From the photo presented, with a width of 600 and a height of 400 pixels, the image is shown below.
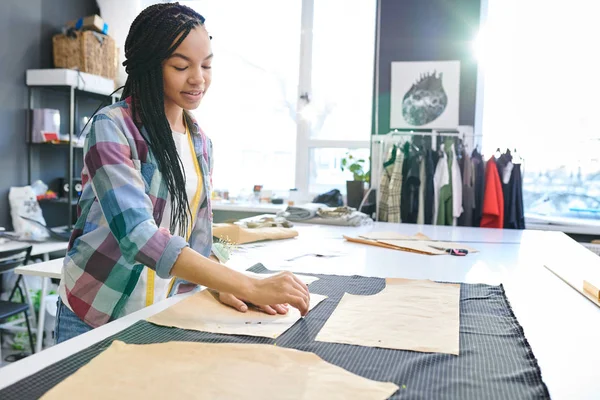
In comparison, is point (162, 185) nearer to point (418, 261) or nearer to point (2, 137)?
point (418, 261)

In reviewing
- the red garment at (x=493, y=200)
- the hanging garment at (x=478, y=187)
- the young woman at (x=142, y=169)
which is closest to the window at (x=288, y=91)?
the hanging garment at (x=478, y=187)

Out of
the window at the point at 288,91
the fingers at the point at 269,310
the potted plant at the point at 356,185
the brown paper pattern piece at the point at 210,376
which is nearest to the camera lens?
the brown paper pattern piece at the point at 210,376

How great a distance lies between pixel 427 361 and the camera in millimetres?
874

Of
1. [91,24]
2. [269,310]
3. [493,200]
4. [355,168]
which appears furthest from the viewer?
[355,168]

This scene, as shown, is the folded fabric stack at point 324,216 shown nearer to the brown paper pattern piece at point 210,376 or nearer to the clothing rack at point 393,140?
the clothing rack at point 393,140

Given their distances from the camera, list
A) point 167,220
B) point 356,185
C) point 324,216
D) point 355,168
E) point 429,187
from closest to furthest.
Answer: point 167,220 → point 324,216 → point 429,187 → point 356,185 → point 355,168

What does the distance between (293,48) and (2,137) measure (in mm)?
2411

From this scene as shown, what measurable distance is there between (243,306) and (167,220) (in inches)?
10.0

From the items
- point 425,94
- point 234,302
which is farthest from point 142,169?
point 425,94

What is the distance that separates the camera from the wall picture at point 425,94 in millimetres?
4480

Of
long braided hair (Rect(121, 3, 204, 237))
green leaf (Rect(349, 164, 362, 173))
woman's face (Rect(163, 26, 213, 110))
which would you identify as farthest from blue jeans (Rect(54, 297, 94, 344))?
green leaf (Rect(349, 164, 362, 173))

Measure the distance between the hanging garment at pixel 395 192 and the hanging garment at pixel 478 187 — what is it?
1.68ft

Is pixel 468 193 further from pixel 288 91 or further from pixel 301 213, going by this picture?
pixel 288 91

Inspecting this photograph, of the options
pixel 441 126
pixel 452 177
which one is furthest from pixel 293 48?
pixel 452 177
